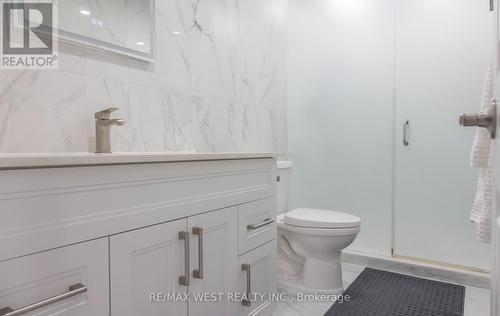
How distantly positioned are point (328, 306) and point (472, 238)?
3.45 ft

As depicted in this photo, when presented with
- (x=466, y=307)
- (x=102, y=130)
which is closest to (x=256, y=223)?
(x=102, y=130)

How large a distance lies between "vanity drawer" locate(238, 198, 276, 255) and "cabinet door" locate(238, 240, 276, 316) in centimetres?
3

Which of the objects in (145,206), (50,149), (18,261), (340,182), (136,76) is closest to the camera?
(18,261)

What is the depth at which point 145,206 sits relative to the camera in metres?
0.96

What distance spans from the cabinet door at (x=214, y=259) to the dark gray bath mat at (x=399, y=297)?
2.42 feet

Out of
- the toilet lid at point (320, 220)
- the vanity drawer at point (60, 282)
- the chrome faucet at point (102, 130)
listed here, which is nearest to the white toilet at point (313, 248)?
the toilet lid at point (320, 220)

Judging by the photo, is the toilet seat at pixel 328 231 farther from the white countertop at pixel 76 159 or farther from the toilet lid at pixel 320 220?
the white countertop at pixel 76 159

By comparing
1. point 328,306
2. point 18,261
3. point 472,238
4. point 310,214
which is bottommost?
point 328,306

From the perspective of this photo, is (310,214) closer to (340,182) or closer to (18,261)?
(340,182)

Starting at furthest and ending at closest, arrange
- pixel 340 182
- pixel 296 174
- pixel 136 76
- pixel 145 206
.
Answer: pixel 296 174 < pixel 340 182 < pixel 136 76 < pixel 145 206

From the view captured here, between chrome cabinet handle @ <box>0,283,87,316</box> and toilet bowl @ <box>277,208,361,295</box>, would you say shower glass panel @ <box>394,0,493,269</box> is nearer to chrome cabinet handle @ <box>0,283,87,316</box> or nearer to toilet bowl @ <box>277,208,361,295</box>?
toilet bowl @ <box>277,208,361,295</box>

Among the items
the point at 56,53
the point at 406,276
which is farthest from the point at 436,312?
the point at 56,53

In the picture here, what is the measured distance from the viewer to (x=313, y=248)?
1.95 m

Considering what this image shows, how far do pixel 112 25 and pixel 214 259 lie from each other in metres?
1.02
